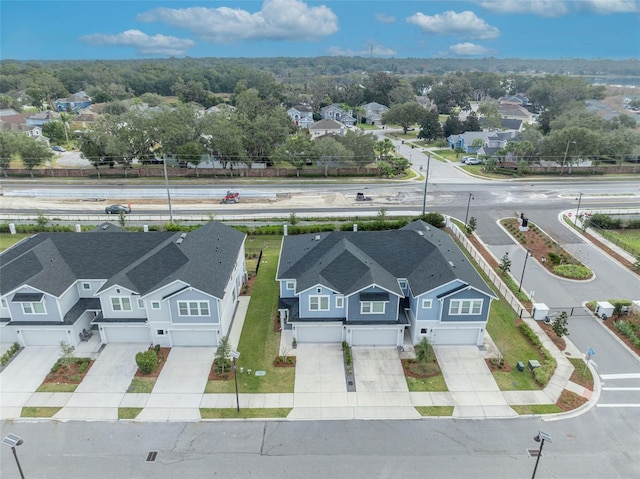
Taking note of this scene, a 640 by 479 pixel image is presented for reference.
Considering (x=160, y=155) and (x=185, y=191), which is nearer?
(x=185, y=191)

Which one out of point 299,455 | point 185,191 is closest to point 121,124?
point 185,191

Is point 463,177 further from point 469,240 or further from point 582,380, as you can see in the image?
point 582,380

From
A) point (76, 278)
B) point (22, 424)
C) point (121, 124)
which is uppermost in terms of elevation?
point (121, 124)

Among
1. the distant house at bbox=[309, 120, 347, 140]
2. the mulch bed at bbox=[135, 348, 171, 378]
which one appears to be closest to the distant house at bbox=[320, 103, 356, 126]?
the distant house at bbox=[309, 120, 347, 140]

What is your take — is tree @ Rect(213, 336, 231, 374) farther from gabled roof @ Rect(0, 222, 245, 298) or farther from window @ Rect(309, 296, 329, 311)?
window @ Rect(309, 296, 329, 311)

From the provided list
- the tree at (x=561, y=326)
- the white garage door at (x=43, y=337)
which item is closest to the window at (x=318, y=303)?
the tree at (x=561, y=326)

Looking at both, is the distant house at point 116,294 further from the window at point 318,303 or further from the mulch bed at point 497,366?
the mulch bed at point 497,366
